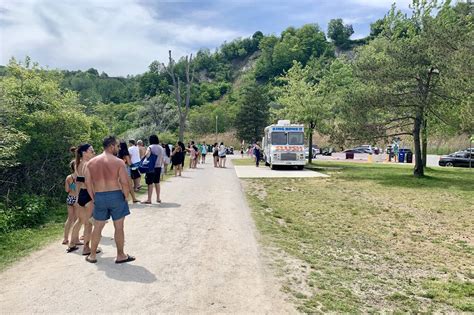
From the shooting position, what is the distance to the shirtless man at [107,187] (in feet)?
19.0

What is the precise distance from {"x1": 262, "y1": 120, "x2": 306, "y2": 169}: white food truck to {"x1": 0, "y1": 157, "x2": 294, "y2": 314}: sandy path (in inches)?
689

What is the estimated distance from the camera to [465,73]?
16922 millimetres

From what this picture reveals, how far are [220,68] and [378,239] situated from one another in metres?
194

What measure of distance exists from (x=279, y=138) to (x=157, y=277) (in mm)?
21650

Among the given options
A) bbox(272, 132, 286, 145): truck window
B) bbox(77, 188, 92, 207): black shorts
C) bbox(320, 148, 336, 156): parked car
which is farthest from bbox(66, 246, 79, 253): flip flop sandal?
bbox(320, 148, 336, 156): parked car

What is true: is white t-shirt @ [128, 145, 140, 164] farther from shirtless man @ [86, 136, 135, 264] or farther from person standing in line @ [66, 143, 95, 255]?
shirtless man @ [86, 136, 135, 264]

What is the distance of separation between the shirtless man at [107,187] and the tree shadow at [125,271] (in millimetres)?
406

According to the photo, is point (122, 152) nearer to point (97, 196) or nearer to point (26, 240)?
point (26, 240)

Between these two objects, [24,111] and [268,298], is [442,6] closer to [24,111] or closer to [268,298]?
[24,111]

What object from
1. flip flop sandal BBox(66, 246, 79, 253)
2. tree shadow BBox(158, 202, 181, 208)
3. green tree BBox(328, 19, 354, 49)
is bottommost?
flip flop sandal BBox(66, 246, 79, 253)

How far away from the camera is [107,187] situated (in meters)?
5.80

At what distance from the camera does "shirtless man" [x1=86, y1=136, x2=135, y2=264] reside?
579cm

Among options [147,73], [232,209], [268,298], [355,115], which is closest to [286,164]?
[355,115]

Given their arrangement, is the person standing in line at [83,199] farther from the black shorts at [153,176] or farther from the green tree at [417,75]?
the green tree at [417,75]
